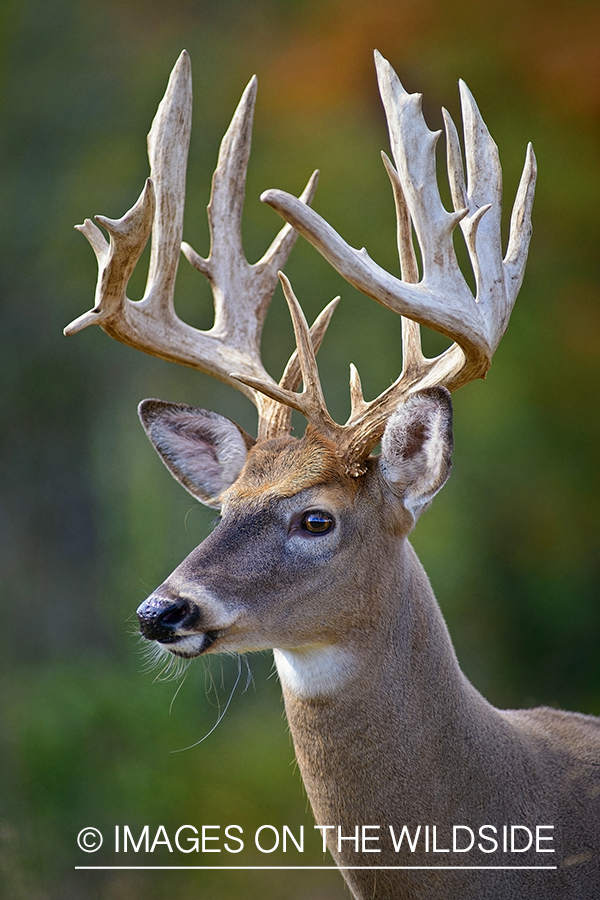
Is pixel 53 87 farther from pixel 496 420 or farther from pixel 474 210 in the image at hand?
pixel 474 210

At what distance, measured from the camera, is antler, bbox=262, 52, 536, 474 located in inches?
120

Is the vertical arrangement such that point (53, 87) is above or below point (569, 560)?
above

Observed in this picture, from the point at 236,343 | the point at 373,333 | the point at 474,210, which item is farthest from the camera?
the point at 373,333

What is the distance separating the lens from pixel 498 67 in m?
9.62

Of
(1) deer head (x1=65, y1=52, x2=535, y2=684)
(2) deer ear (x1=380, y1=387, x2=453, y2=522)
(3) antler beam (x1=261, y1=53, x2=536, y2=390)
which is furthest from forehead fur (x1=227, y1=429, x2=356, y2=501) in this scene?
(3) antler beam (x1=261, y1=53, x2=536, y2=390)

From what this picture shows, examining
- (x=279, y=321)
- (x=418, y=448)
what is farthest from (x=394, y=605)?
(x=279, y=321)

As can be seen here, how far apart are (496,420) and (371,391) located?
1.29 m

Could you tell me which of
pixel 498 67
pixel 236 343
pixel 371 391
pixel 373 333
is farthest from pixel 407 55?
pixel 236 343

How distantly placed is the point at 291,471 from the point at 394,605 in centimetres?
50

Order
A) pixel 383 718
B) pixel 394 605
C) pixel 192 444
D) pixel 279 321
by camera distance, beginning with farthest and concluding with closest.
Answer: pixel 279 321 → pixel 192 444 → pixel 394 605 → pixel 383 718

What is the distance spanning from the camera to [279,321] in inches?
360

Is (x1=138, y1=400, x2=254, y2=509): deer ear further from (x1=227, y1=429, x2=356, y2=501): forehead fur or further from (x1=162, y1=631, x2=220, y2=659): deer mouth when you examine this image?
(x1=162, y1=631, x2=220, y2=659): deer mouth

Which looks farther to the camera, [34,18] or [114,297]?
[34,18]

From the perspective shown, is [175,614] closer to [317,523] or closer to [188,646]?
[188,646]
